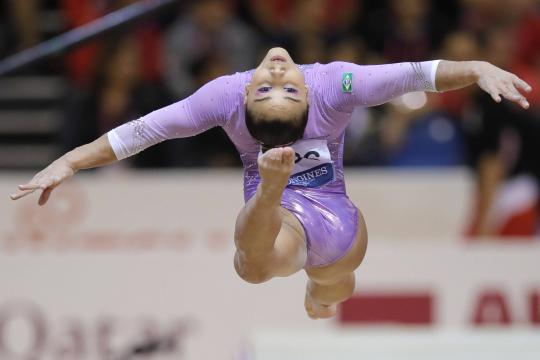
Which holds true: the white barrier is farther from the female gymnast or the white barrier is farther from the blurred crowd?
the blurred crowd

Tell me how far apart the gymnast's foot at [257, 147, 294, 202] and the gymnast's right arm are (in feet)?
1.11

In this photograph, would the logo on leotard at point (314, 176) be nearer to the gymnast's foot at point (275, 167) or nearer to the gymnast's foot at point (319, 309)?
the gymnast's foot at point (275, 167)

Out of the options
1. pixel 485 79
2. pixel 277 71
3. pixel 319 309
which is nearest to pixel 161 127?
pixel 277 71

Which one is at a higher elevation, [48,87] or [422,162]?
[48,87]

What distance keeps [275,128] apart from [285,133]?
5 centimetres

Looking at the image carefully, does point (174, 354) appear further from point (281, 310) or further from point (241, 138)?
point (241, 138)

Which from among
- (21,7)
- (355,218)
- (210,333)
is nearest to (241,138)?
(355,218)

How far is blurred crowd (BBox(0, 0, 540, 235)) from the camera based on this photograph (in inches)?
309

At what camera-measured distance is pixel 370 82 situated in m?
4.15

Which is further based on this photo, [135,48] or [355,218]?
[135,48]

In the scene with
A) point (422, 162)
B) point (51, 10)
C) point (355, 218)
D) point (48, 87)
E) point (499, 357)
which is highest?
point (51, 10)

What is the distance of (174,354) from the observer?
24.5 feet

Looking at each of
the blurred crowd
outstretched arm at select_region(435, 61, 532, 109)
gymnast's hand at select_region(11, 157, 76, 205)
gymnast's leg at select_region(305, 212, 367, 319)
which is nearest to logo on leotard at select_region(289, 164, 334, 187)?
gymnast's leg at select_region(305, 212, 367, 319)

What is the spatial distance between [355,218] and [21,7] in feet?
15.9
